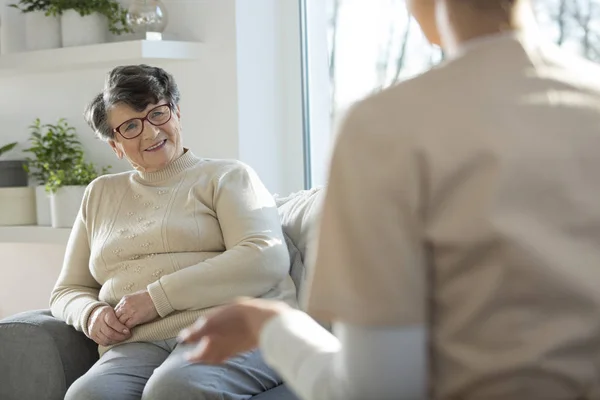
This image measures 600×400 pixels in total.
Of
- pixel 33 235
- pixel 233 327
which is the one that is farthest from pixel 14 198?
pixel 233 327

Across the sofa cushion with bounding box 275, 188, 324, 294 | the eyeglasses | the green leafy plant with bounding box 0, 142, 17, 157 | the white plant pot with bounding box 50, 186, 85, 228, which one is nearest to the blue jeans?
the sofa cushion with bounding box 275, 188, 324, 294

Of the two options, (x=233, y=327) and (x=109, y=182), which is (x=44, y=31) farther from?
(x=233, y=327)

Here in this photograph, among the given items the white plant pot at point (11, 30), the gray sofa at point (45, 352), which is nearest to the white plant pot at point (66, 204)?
the white plant pot at point (11, 30)

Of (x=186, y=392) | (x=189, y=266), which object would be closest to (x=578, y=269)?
(x=186, y=392)

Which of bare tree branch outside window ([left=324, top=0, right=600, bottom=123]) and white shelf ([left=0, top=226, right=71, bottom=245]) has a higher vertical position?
bare tree branch outside window ([left=324, top=0, right=600, bottom=123])

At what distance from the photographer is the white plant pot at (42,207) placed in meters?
3.44

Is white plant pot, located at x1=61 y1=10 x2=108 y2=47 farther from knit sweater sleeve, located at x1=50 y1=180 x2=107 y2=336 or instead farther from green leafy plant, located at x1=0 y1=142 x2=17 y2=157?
knit sweater sleeve, located at x1=50 y1=180 x2=107 y2=336

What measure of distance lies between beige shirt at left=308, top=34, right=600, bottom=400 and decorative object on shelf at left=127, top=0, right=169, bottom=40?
7.72ft

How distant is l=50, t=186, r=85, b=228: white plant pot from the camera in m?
3.27

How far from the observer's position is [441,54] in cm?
292

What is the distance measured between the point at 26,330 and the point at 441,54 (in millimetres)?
1464

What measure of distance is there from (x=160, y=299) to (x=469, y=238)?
1.50m

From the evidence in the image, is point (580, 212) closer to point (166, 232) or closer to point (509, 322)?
point (509, 322)

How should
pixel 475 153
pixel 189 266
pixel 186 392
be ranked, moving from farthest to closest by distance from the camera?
pixel 189 266
pixel 186 392
pixel 475 153
